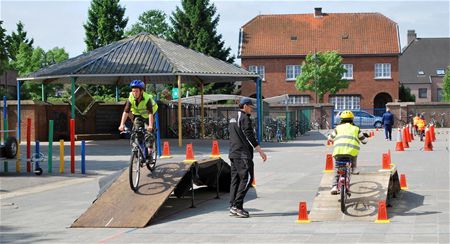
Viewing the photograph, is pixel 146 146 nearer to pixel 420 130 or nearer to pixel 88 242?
pixel 88 242

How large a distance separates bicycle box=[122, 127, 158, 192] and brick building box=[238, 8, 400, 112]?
65676mm

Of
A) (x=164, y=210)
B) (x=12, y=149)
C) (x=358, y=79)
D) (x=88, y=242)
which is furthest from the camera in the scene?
(x=358, y=79)

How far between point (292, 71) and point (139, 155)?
226 ft

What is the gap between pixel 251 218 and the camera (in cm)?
1248

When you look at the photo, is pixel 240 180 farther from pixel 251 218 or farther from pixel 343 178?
pixel 343 178

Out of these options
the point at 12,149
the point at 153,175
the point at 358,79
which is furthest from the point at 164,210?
the point at 358,79

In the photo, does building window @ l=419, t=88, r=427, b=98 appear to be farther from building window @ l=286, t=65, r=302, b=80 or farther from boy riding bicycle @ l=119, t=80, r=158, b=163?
boy riding bicycle @ l=119, t=80, r=158, b=163

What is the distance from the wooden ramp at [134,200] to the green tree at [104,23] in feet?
196

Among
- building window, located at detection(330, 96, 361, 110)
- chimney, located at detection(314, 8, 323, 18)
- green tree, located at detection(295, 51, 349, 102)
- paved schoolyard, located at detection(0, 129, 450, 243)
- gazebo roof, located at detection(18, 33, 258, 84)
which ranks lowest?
paved schoolyard, located at detection(0, 129, 450, 243)

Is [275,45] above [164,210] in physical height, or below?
above

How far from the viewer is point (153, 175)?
13820 millimetres

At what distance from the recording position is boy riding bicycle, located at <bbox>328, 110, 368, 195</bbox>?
42.0ft

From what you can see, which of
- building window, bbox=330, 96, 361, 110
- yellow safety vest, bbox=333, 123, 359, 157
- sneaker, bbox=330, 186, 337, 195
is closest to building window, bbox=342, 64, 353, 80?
building window, bbox=330, 96, 361, 110

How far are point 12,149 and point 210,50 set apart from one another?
1928 inches
